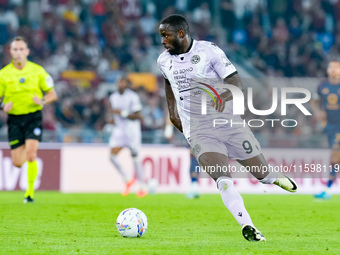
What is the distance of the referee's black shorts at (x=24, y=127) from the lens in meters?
11.3

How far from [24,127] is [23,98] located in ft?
1.57

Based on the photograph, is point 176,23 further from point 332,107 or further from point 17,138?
point 332,107

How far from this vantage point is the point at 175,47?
7.29m

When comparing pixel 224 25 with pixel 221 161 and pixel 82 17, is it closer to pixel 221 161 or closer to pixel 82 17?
pixel 82 17

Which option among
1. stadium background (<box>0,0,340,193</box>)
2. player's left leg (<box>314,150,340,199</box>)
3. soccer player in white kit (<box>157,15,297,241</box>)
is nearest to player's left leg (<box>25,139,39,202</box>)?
soccer player in white kit (<box>157,15,297,241</box>)

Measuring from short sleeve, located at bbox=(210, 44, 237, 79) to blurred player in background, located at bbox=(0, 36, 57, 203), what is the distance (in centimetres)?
466

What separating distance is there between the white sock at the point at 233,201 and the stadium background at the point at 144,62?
9.98 metres

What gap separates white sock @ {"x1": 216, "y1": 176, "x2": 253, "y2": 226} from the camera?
21.7 feet

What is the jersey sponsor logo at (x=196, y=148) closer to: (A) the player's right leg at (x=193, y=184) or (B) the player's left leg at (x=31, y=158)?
(B) the player's left leg at (x=31, y=158)

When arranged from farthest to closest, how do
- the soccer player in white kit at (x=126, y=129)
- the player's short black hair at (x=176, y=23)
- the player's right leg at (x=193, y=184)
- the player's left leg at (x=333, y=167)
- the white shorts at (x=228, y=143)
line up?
the soccer player in white kit at (x=126, y=129) → the player's right leg at (x=193, y=184) → the player's left leg at (x=333, y=167) → the player's short black hair at (x=176, y=23) → the white shorts at (x=228, y=143)

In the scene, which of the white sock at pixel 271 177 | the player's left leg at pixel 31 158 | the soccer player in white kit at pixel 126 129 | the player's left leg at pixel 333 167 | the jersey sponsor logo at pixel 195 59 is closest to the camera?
the jersey sponsor logo at pixel 195 59

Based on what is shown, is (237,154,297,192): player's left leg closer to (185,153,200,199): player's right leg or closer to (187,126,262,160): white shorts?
(187,126,262,160): white shorts

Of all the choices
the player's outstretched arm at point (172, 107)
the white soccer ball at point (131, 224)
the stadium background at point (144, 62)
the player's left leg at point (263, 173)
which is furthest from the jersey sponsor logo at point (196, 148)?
the stadium background at point (144, 62)

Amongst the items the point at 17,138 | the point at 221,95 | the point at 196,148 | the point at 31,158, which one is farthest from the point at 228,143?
the point at 17,138
